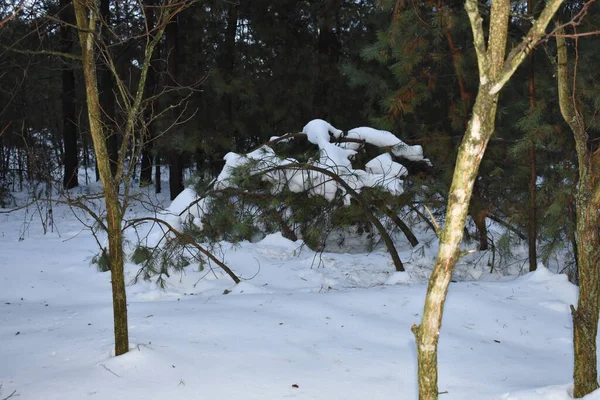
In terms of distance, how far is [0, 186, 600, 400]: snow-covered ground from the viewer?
133 inches

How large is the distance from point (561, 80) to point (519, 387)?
184cm

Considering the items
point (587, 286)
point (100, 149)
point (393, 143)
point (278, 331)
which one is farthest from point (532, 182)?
point (100, 149)

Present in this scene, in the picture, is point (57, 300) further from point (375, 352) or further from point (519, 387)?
point (519, 387)

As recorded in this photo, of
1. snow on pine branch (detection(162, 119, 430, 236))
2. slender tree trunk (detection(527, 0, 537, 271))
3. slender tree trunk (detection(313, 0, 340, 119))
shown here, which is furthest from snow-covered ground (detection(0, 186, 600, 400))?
slender tree trunk (detection(313, 0, 340, 119))

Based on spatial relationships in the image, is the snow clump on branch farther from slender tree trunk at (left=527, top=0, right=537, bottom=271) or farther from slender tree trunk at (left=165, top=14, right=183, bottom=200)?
slender tree trunk at (left=165, top=14, right=183, bottom=200)

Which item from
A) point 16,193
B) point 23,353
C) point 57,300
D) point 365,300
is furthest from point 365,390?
point 16,193

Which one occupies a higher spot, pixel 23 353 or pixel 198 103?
pixel 198 103

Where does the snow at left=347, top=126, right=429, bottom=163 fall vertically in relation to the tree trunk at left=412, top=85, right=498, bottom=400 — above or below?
above

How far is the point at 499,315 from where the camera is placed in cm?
500

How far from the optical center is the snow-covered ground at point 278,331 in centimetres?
339

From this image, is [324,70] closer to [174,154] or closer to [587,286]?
[174,154]

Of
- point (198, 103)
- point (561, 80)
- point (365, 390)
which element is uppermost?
point (198, 103)

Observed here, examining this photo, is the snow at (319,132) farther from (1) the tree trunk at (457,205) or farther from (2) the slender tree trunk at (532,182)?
(1) the tree trunk at (457,205)

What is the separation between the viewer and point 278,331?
429 centimetres
